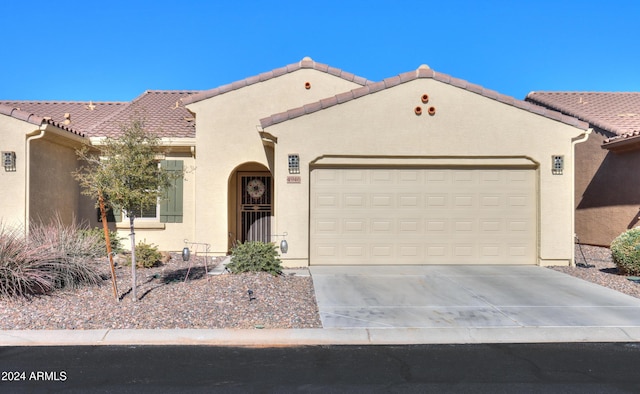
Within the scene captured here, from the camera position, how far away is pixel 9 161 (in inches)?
423

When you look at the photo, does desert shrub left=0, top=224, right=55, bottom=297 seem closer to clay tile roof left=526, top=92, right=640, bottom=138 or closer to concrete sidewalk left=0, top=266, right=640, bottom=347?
concrete sidewalk left=0, top=266, right=640, bottom=347

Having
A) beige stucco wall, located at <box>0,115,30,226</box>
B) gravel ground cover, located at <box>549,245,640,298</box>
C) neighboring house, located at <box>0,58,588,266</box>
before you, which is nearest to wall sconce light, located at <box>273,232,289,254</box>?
neighboring house, located at <box>0,58,588,266</box>

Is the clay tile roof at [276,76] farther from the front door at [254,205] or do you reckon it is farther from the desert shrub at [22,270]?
the desert shrub at [22,270]

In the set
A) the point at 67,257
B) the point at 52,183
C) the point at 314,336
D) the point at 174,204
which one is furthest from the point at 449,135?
the point at 52,183

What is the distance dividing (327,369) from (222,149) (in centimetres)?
854

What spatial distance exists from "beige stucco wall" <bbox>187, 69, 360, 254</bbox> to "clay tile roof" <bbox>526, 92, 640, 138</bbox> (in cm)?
1053

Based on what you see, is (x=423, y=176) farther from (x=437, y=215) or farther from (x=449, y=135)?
(x=449, y=135)

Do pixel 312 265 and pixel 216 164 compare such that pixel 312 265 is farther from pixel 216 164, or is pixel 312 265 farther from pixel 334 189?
pixel 216 164

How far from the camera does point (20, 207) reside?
10.7 metres

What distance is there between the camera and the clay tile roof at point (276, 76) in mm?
12375

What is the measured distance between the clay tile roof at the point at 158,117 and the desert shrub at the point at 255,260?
14.9 ft

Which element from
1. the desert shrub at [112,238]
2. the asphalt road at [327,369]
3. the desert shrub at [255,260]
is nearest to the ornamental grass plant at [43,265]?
the desert shrub at [112,238]

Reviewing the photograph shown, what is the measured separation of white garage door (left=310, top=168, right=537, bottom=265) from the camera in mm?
10969

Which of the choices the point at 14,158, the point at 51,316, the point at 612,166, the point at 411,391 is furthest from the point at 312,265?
the point at 612,166
